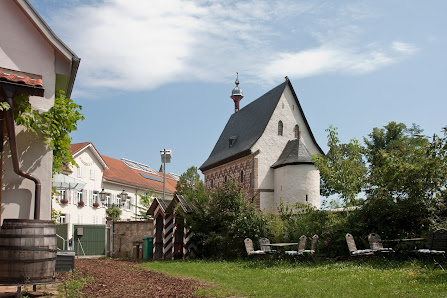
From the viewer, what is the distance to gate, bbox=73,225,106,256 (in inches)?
1218

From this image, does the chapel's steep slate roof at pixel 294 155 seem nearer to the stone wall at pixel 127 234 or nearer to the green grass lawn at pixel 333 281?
the stone wall at pixel 127 234

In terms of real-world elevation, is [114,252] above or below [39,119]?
below

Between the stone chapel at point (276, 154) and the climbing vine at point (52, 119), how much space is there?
2726 cm

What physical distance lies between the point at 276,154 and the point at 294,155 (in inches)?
84.8

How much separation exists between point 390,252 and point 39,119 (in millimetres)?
9785

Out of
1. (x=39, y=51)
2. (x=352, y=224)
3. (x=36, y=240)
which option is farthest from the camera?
(x=352, y=224)

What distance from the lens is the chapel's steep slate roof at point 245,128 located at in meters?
41.8

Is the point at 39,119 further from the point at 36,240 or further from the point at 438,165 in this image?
the point at 438,165

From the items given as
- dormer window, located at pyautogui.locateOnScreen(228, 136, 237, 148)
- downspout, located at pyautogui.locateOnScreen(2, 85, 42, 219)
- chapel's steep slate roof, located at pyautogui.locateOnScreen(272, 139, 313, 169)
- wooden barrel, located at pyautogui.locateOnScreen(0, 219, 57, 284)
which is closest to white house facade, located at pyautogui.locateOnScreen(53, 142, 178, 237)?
dormer window, located at pyautogui.locateOnScreen(228, 136, 237, 148)

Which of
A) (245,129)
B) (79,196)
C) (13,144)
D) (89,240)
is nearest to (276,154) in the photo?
(245,129)

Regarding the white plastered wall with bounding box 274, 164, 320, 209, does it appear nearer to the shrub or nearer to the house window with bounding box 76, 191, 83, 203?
the shrub

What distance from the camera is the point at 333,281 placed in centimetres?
1062

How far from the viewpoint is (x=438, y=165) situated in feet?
44.1

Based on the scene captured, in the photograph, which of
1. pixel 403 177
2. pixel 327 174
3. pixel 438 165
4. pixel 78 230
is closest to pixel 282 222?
pixel 327 174
